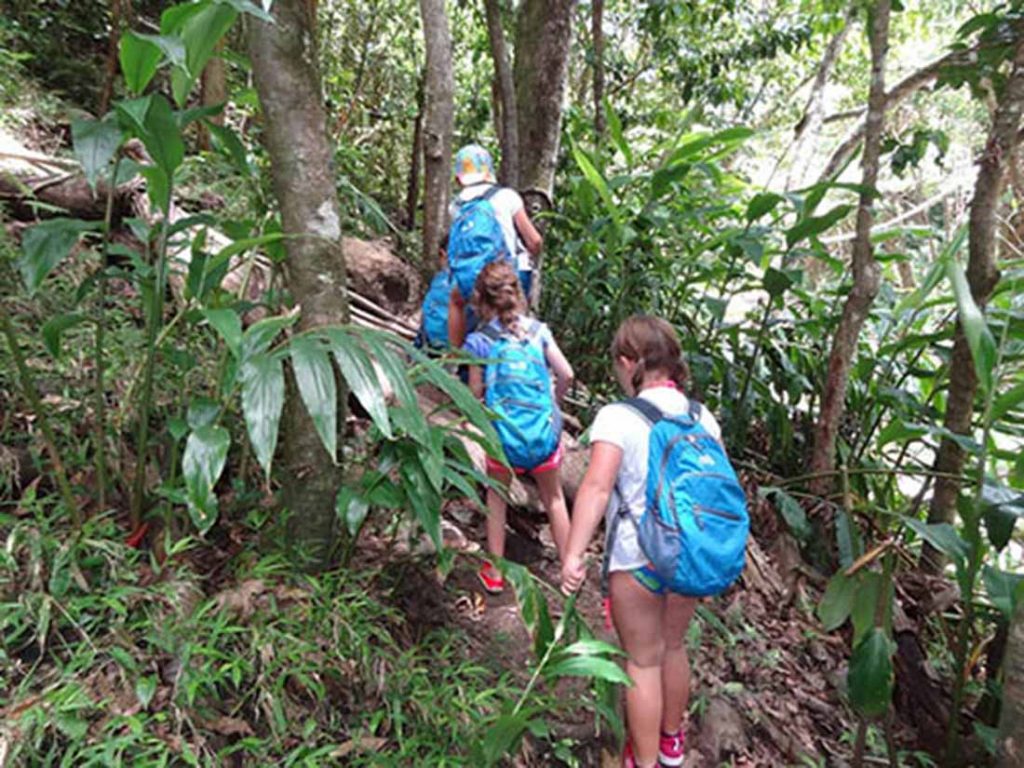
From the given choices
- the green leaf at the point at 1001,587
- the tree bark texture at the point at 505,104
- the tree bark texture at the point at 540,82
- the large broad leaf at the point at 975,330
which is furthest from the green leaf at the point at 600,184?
the green leaf at the point at 1001,587

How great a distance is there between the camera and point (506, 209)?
9.61 feet

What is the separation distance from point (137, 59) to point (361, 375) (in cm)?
79

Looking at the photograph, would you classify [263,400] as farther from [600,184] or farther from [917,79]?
[917,79]

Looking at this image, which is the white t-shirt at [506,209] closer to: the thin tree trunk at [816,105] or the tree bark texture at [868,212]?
the tree bark texture at [868,212]

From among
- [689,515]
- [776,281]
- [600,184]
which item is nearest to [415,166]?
[600,184]

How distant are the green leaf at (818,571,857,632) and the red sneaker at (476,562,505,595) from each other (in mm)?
1100

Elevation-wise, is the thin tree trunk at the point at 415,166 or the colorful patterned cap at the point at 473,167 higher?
the thin tree trunk at the point at 415,166

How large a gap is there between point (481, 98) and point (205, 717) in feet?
20.2

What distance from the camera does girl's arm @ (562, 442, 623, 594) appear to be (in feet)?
5.80

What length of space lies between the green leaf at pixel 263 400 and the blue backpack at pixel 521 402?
3.49ft

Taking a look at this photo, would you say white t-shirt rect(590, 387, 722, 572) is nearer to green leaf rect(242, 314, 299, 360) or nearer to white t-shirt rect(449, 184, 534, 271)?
green leaf rect(242, 314, 299, 360)

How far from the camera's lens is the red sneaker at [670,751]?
1.99 m

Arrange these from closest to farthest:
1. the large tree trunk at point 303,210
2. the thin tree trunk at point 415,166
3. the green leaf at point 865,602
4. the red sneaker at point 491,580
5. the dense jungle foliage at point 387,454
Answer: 1. the dense jungle foliage at point 387,454
2. the large tree trunk at point 303,210
3. the green leaf at point 865,602
4. the red sneaker at point 491,580
5. the thin tree trunk at point 415,166

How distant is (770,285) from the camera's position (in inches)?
129
